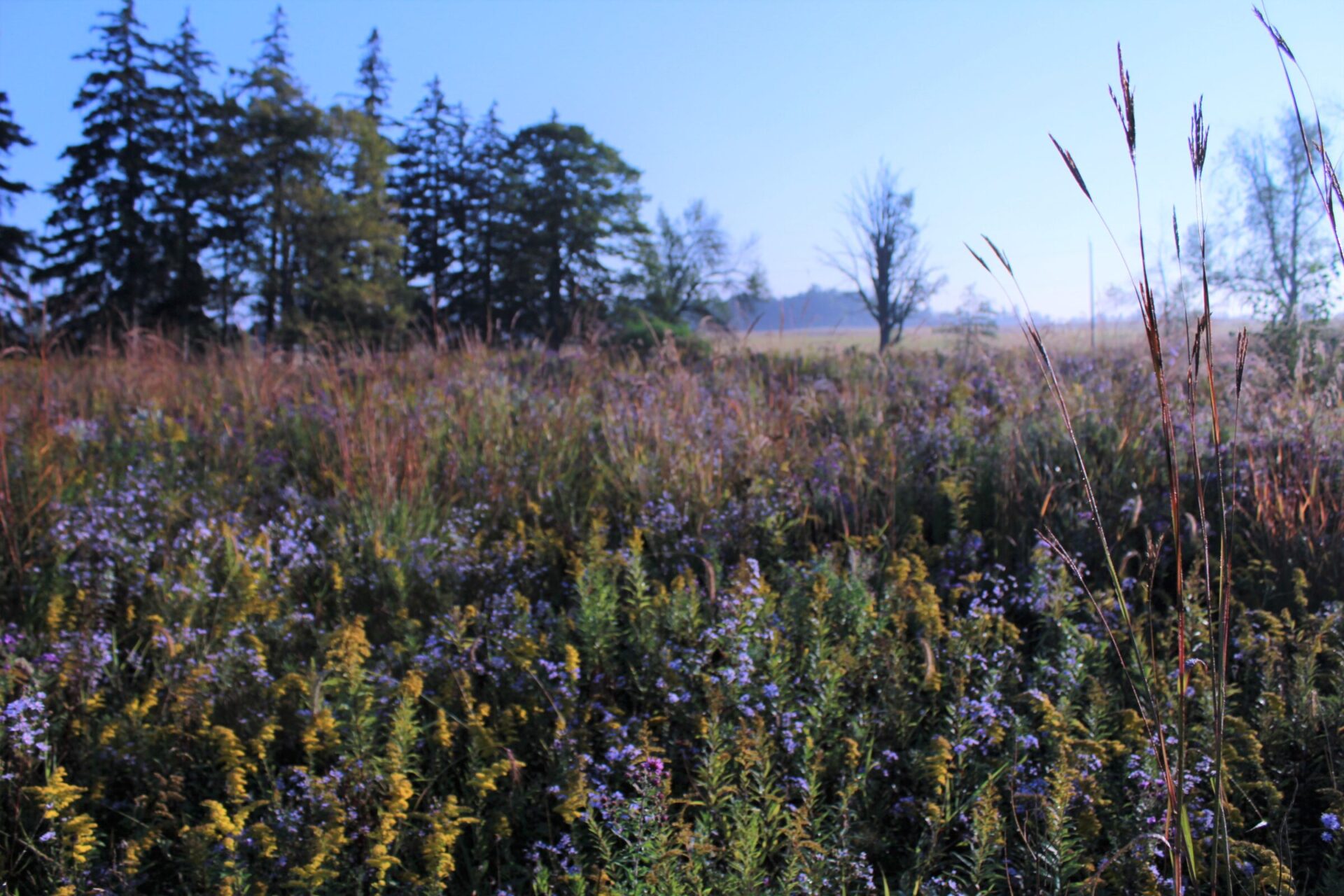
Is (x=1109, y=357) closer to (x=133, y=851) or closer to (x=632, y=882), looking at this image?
(x=632, y=882)

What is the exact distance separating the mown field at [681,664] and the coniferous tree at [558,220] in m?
30.1

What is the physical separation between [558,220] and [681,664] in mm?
35199

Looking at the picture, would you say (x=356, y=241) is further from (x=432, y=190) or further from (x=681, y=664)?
Answer: (x=681, y=664)

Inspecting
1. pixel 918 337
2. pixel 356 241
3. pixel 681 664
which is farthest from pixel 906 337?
pixel 356 241

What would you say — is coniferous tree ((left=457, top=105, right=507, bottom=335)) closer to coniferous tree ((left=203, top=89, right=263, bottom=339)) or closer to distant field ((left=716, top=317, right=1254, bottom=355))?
coniferous tree ((left=203, top=89, right=263, bottom=339))

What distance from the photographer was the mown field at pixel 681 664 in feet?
6.29

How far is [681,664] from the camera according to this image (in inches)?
99.0

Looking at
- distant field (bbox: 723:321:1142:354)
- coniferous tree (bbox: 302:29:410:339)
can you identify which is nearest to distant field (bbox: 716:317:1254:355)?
distant field (bbox: 723:321:1142:354)

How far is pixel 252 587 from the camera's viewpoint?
A: 116 inches

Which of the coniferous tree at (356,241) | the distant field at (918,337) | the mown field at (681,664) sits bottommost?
the mown field at (681,664)

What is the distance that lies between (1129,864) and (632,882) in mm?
1134

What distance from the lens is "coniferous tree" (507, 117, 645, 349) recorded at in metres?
35.0

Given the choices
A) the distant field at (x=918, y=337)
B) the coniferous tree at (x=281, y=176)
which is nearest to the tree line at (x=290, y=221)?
the coniferous tree at (x=281, y=176)

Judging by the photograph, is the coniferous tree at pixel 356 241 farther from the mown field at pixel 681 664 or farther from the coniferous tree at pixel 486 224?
the mown field at pixel 681 664
